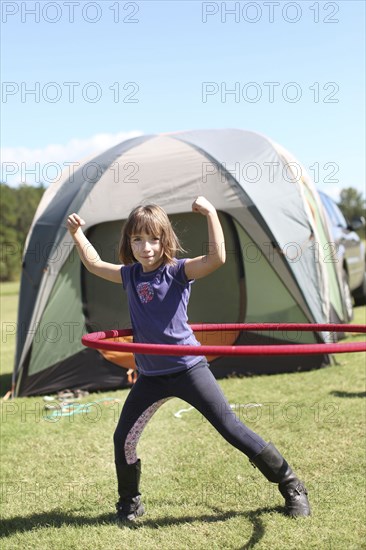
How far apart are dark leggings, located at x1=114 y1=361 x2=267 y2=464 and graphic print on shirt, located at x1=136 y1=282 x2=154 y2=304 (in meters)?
0.39

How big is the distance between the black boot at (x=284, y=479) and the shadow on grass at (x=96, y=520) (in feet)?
0.35

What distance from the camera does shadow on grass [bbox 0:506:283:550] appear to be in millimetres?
3248

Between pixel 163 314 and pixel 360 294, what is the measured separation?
9547 millimetres

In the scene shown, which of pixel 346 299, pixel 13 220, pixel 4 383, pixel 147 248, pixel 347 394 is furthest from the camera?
pixel 13 220

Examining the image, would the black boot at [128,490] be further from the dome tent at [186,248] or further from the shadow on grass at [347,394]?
the dome tent at [186,248]

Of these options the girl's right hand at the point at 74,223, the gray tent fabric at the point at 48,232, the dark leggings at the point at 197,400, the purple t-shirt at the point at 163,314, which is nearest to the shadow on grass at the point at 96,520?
the dark leggings at the point at 197,400

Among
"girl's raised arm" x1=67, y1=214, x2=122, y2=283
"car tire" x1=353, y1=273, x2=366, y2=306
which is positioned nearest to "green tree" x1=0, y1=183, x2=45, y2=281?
"car tire" x1=353, y1=273, x2=366, y2=306

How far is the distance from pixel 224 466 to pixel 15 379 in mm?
3057

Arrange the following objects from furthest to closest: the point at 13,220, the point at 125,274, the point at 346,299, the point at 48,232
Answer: the point at 13,220
the point at 346,299
the point at 48,232
the point at 125,274

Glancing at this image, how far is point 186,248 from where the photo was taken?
6863 millimetres

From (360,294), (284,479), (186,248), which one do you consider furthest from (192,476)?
(360,294)

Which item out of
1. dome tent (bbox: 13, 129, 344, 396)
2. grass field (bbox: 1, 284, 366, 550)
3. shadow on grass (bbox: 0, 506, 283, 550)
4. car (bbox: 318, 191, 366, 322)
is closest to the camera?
grass field (bbox: 1, 284, 366, 550)

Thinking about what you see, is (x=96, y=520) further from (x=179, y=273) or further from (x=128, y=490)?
(x=179, y=273)

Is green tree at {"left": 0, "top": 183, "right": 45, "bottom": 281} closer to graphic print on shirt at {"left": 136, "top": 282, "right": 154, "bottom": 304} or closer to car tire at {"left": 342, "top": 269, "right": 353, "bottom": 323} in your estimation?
car tire at {"left": 342, "top": 269, "right": 353, "bottom": 323}
